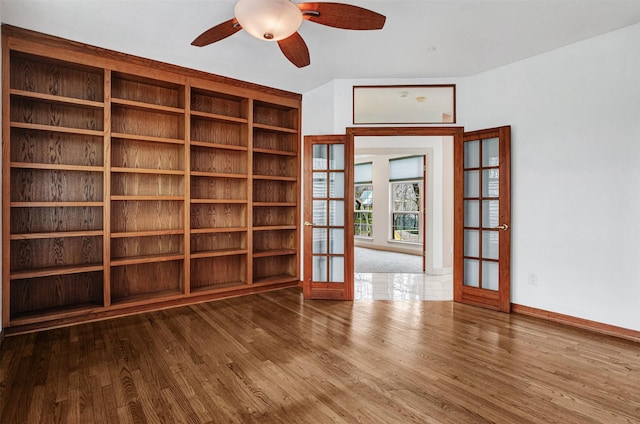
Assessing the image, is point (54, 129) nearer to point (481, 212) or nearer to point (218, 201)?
point (218, 201)

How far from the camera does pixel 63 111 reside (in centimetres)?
351

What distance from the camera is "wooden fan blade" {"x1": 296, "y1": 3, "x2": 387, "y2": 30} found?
2279 millimetres

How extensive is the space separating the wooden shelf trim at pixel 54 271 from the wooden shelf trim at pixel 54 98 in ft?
5.26

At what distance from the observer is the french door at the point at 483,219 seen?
3.87 meters

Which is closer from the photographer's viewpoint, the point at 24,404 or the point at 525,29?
the point at 24,404

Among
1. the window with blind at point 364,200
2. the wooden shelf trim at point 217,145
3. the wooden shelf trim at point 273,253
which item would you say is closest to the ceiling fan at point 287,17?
the wooden shelf trim at point 217,145

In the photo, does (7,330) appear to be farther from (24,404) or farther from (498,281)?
(498,281)

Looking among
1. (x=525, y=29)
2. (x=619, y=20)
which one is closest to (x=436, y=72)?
(x=525, y=29)

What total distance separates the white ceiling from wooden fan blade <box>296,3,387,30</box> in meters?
0.43

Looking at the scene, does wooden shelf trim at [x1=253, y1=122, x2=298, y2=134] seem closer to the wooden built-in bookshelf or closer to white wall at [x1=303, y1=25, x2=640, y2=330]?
the wooden built-in bookshelf

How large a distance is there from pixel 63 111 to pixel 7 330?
2.14 metres

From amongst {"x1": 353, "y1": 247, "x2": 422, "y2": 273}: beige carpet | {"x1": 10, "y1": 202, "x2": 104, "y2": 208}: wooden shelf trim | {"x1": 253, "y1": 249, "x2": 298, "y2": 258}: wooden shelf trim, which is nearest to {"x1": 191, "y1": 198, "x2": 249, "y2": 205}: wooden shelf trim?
{"x1": 253, "y1": 249, "x2": 298, "y2": 258}: wooden shelf trim

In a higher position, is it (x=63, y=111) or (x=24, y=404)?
(x=63, y=111)

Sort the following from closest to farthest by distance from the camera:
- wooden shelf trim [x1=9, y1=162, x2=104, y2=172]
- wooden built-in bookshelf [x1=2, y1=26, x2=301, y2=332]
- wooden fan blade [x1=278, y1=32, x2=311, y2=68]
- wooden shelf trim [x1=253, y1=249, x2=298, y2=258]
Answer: wooden fan blade [x1=278, y1=32, x2=311, y2=68]
wooden shelf trim [x1=9, y1=162, x2=104, y2=172]
wooden built-in bookshelf [x1=2, y1=26, x2=301, y2=332]
wooden shelf trim [x1=253, y1=249, x2=298, y2=258]
